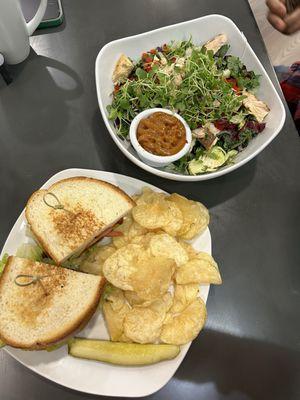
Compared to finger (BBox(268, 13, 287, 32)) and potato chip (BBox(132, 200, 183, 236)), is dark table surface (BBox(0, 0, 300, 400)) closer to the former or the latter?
potato chip (BBox(132, 200, 183, 236))

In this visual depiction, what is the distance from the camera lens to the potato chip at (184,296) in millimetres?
1388

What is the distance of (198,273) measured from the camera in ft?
4.48

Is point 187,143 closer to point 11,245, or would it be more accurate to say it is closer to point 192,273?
point 192,273

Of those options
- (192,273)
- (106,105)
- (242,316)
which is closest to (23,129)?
(106,105)

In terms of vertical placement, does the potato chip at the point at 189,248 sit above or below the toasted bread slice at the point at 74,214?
below

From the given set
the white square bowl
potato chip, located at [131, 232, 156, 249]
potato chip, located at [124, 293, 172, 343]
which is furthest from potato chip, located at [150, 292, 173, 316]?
the white square bowl

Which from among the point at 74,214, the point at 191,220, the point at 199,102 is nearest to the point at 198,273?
the point at 191,220

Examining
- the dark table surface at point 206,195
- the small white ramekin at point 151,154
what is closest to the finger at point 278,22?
the dark table surface at point 206,195

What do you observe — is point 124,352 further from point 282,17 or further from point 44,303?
point 282,17

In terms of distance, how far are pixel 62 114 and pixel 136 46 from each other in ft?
1.66

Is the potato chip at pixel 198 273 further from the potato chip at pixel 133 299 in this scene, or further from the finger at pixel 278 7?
the finger at pixel 278 7

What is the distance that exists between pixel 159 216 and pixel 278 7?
1082 mm

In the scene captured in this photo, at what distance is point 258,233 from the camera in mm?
1657

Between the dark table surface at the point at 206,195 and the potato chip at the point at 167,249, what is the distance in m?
0.28
